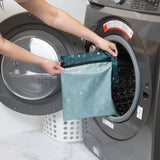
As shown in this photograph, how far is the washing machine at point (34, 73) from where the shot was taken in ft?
5.08

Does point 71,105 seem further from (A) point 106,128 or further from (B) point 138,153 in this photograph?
(B) point 138,153

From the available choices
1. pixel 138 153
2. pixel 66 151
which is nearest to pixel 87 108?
pixel 138 153

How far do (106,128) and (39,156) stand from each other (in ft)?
1.64

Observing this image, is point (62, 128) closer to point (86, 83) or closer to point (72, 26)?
point (86, 83)

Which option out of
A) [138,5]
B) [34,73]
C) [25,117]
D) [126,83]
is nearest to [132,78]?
[126,83]

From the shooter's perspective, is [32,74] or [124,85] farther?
[32,74]

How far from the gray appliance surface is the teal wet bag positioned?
0.24 meters

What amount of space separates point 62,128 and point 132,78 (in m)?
0.64

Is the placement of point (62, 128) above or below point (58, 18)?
below

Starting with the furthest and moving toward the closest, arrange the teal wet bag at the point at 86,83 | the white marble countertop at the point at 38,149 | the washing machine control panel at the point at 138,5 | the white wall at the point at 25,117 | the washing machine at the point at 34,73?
the white wall at the point at 25,117 < the white marble countertop at the point at 38,149 < the washing machine at the point at 34,73 < the teal wet bag at the point at 86,83 < the washing machine control panel at the point at 138,5

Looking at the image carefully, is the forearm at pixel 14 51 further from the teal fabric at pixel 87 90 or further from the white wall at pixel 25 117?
the white wall at pixel 25 117

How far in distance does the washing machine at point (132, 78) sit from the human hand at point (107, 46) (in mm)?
29

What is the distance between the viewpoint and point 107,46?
53.1 inches

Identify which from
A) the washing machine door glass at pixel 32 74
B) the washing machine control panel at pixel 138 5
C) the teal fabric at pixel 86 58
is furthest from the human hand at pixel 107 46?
the washing machine door glass at pixel 32 74
